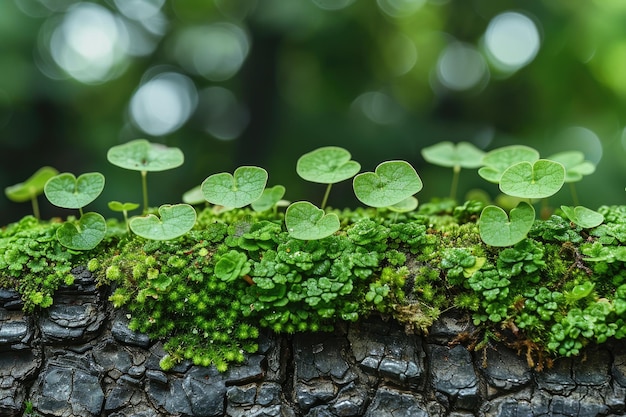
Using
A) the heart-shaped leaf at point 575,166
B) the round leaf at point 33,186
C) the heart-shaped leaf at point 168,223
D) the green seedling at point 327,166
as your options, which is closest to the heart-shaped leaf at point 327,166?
the green seedling at point 327,166

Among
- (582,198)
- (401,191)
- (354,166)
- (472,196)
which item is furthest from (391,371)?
(582,198)

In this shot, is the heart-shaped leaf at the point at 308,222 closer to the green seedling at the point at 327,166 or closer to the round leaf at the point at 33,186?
the green seedling at the point at 327,166

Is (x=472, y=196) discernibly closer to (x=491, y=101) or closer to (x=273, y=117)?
(x=273, y=117)

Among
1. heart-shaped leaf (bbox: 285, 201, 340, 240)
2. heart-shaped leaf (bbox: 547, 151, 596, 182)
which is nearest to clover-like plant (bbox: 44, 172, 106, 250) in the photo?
heart-shaped leaf (bbox: 285, 201, 340, 240)

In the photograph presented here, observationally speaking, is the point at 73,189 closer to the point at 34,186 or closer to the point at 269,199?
the point at 34,186

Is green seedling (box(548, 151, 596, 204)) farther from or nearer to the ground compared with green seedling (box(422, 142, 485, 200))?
farther from the ground

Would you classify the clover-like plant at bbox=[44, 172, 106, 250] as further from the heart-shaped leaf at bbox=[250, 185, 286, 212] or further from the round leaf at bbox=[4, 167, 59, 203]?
the heart-shaped leaf at bbox=[250, 185, 286, 212]

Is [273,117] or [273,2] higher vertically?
[273,2]
